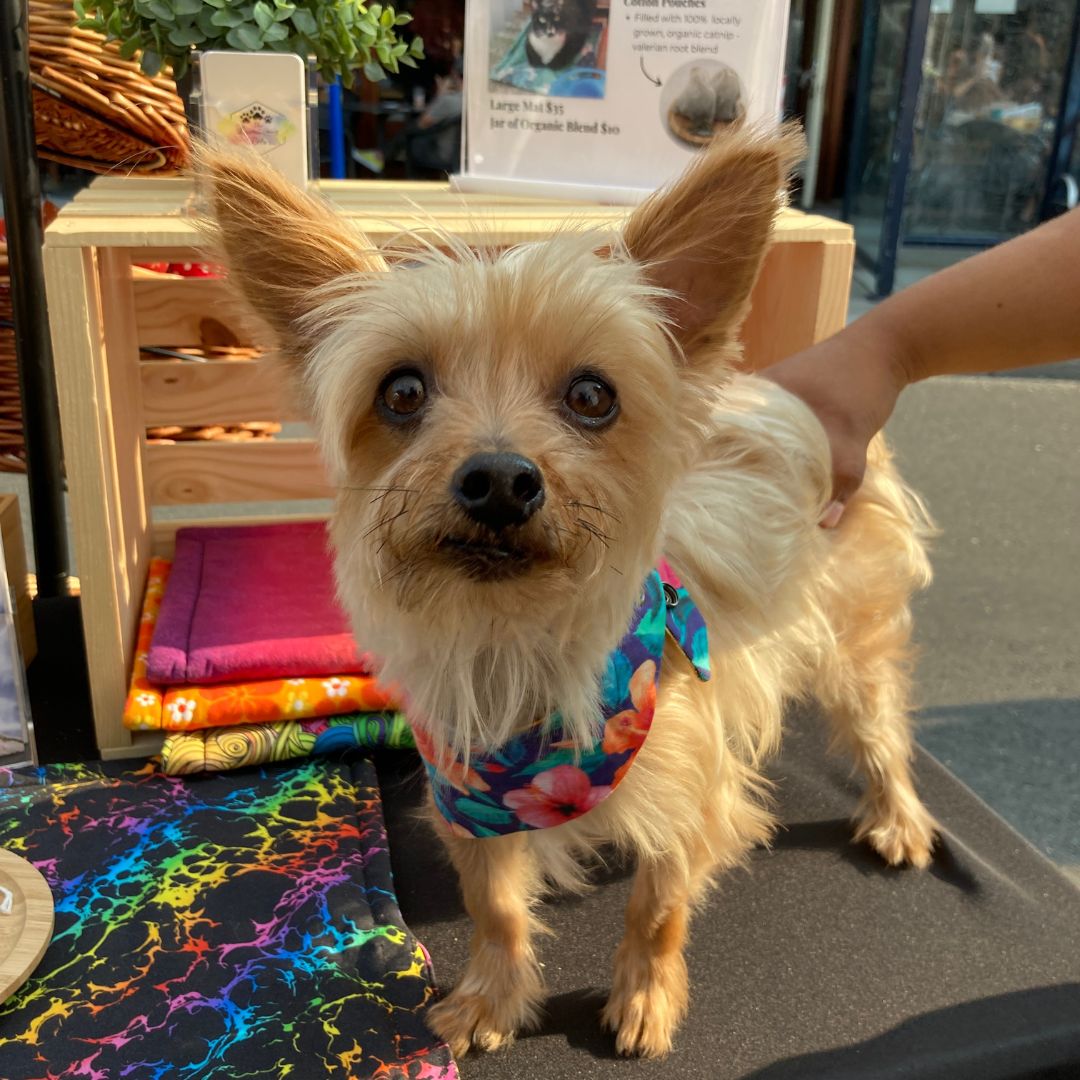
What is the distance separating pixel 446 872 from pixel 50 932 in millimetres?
497

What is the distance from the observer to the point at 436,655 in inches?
40.6

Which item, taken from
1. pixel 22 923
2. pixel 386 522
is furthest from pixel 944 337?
pixel 22 923

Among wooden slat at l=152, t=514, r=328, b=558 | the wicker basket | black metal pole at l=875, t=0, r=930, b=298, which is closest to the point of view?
the wicker basket

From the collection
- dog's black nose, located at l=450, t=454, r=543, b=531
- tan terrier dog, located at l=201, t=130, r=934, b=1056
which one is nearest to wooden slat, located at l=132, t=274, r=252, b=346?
tan terrier dog, located at l=201, t=130, r=934, b=1056

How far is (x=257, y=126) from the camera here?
151 centimetres

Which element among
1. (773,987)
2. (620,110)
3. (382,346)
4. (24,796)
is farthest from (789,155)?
(24,796)

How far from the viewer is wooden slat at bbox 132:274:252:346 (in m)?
1.95

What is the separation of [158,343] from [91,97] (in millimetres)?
455

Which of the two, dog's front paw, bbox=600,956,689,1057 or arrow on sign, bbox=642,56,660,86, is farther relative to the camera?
arrow on sign, bbox=642,56,660,86

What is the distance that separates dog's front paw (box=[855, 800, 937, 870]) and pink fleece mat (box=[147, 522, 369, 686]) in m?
0.79

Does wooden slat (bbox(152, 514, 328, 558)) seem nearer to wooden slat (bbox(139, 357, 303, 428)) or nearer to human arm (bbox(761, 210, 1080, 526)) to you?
wooden slat (bbox(139, 357, 303, 428))

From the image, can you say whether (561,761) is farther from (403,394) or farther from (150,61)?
(150,61)

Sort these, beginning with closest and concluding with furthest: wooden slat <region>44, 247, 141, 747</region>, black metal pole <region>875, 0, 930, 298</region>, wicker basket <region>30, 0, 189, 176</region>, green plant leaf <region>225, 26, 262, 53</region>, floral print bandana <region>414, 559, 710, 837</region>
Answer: floral print bandana <region>414, 559, 710, 837</region>
wooden slat <region>44, 247, 141, 747</region>
green plant leaf <region>225, 26, 262, 53</region>
wicker basket <region>30, 0, 189, 176</region>
black metal pole <region>875, 0, 930, 298</region>

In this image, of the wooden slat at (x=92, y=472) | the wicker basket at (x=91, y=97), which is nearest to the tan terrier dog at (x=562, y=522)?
the wooden slat at (x=92, y=472)
